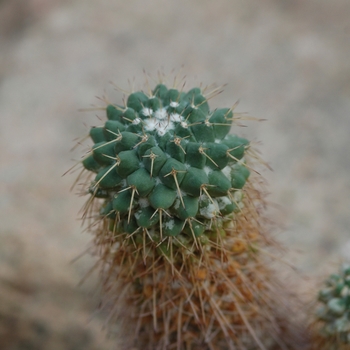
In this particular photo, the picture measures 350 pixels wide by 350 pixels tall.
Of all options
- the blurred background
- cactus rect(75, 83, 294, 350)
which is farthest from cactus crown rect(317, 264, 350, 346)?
the blurred background

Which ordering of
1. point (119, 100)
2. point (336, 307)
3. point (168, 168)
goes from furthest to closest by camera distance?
point (119, 100)
point (336, 307)
point (168, 168)

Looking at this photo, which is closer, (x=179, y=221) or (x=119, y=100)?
(x=179, y=221)

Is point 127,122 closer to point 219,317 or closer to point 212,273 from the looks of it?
point 212,273

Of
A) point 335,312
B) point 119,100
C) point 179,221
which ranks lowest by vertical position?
point 335,312

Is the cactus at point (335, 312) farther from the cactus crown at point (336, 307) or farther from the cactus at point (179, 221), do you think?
the cactus at point (179, 221)

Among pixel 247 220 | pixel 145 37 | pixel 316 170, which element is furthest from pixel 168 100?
pixel 145 37

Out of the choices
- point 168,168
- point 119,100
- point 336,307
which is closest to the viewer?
point 168,168

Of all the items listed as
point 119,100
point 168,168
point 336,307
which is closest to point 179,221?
point 168,168

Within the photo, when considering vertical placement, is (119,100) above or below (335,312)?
above

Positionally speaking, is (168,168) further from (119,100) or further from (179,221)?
(119,100)
